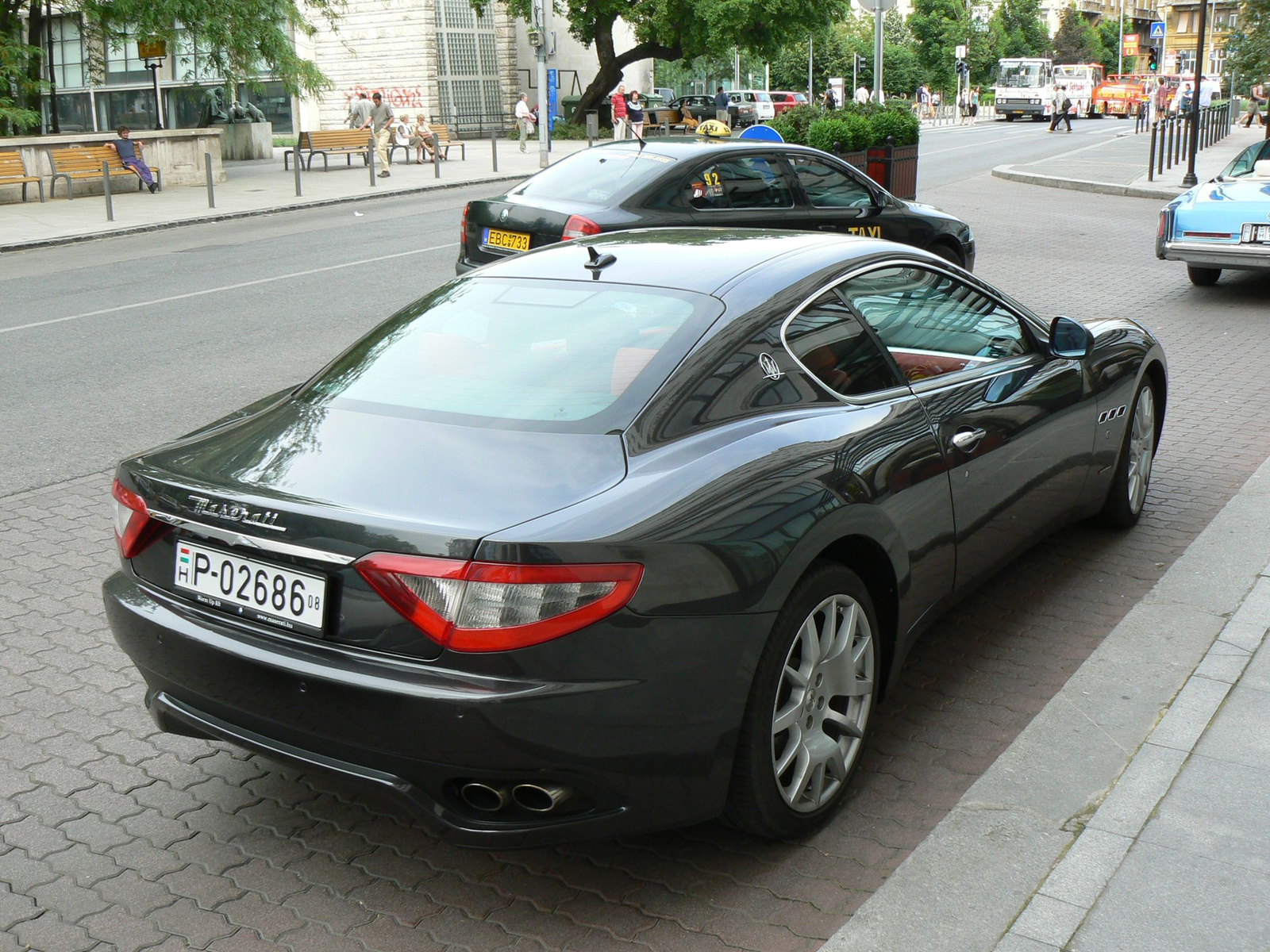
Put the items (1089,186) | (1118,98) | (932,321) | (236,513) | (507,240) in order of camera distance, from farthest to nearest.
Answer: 1. (1118,98)
2. (1089,186)
3. (507,240)
4. (932,321)
5. (236,513)

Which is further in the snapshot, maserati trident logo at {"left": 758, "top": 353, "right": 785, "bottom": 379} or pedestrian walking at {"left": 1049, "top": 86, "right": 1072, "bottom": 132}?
pedestrian walking at {"left": 1049, "top": 86, "right": 1072, "bottom": 132}

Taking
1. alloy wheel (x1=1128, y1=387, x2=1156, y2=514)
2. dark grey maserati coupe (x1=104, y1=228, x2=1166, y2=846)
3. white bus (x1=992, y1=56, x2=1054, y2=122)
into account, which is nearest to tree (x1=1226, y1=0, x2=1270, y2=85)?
alloy wheel (x1=1128, y1=387, x2=1156, y2=514)

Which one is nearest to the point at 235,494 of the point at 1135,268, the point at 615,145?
the point at 615,145

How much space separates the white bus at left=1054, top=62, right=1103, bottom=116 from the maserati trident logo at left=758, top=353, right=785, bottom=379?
71766mm

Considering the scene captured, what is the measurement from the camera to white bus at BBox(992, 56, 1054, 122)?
2665 inches

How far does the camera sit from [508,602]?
9.23 feet

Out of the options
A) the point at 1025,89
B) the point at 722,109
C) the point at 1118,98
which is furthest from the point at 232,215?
the point at 1118,98

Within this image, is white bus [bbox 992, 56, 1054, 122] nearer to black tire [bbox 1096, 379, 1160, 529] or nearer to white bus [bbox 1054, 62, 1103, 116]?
white bus [bbox 1054, 62, 1103, 116]

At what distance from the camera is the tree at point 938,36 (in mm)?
87438

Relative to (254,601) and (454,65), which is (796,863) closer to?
(254,601)

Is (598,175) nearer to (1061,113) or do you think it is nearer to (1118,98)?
(1061,113)

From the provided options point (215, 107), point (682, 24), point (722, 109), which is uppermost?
point (682, 24)

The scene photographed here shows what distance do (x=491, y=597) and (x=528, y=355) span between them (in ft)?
3.57

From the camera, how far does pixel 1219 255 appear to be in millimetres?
12078
